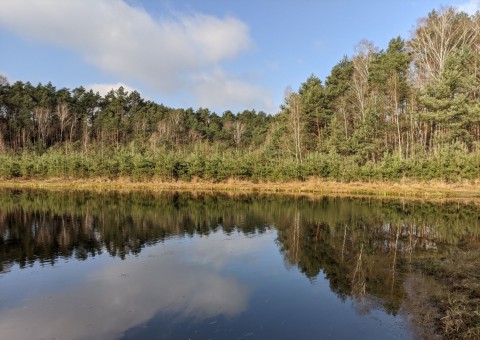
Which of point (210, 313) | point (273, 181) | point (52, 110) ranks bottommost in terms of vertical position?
point (210, 313)

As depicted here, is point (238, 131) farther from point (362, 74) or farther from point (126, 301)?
point (126, 301)

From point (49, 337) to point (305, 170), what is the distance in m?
36.3

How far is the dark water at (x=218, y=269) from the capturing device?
9992mm

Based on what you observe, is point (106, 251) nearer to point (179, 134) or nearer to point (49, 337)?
point (49, 337)

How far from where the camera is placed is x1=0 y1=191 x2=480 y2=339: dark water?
9992 millimetres

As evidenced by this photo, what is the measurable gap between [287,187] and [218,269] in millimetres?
27072

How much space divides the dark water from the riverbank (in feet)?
21.2

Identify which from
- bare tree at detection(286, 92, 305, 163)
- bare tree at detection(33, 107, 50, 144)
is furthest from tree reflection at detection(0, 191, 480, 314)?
bare tree at detection(33, 107, 50, 144)

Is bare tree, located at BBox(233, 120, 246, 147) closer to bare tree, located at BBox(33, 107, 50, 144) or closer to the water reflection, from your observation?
bare tree, located at BBox(33, 107, 50, 144)

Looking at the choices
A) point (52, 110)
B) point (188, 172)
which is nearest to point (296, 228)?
point (188, 172)

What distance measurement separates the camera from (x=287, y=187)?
136ft

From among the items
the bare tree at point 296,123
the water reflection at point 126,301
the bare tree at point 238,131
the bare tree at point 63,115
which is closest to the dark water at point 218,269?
the water reflection at point 126,301

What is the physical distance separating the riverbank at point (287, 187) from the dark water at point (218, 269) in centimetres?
645

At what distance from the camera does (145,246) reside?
18.9m
